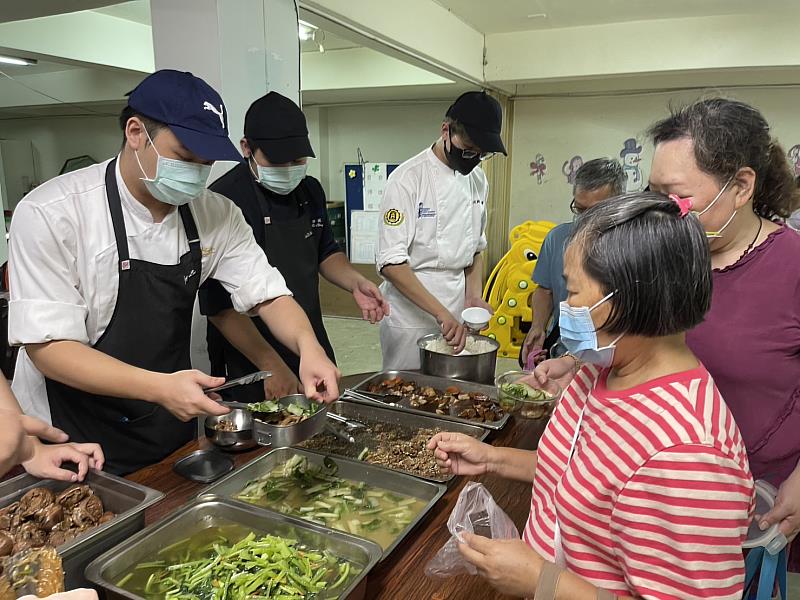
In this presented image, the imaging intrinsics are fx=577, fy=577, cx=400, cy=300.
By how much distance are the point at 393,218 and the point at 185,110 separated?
1491mm

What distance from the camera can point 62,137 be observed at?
907cm

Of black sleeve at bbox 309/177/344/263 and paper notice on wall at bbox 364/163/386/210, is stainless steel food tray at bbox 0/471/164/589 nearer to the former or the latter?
black sleeve at bbox 309/177/344/263

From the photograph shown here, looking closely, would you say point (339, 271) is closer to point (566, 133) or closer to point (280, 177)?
point (280, 177)

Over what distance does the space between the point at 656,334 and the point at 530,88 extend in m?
5.71

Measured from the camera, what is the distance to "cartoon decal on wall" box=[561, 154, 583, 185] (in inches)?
242

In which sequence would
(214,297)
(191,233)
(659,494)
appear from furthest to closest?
(214,297), (191,233), (659,494)

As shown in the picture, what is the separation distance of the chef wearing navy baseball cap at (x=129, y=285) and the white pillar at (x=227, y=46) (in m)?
0.89

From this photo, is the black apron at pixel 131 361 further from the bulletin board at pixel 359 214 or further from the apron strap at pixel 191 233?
the bulletin board at pixel 359 214

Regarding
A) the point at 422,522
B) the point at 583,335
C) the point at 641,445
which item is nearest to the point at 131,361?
the point at 422,522

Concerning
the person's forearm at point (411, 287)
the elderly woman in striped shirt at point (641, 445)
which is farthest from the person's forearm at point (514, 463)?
the person's forearm at point (411, 287)

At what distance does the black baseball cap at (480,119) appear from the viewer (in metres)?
2.79

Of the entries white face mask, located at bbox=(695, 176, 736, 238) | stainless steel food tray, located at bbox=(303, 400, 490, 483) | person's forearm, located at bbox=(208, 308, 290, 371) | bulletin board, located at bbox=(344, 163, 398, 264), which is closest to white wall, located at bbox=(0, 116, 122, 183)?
bulletin board, located at bbox=(344, 163, 398, 264)

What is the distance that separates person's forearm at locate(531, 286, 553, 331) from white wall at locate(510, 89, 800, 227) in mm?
3233

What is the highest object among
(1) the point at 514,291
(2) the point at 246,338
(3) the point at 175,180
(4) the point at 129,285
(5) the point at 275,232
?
(3) the point at 175,180
